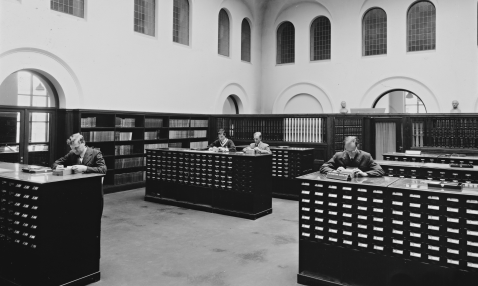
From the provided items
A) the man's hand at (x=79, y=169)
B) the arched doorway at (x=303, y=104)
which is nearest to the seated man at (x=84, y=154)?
the man's hand at (x=79, y=169)

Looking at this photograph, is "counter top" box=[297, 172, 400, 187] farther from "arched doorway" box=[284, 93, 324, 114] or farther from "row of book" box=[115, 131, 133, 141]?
"arched doorway" box=[284, 93, 324, 114]

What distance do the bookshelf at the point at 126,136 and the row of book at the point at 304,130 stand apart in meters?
3.13

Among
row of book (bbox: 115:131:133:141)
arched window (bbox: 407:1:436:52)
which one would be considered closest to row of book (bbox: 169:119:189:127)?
row of book (bbox: 115:131:133:141)

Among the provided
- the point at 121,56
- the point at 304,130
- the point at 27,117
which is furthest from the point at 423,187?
the point at 121,56

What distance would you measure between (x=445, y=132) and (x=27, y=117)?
376 inches

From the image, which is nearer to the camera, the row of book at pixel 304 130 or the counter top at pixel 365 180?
the counter top at pixel 365 180

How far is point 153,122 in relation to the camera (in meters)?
10.1

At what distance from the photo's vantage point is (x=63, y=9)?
8344mm

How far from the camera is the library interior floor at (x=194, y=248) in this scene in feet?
13.1

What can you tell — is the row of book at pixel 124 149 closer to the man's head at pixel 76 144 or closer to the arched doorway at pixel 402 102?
the man's head at pixel 76 144

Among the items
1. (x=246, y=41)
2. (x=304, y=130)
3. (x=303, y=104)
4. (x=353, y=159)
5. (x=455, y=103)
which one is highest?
(x=246, y=41)

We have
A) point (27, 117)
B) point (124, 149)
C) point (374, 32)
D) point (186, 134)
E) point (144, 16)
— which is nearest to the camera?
point (27, 117)

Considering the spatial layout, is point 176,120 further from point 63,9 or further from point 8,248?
point 8,248

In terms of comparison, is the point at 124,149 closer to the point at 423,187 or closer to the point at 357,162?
the point at 357,162
